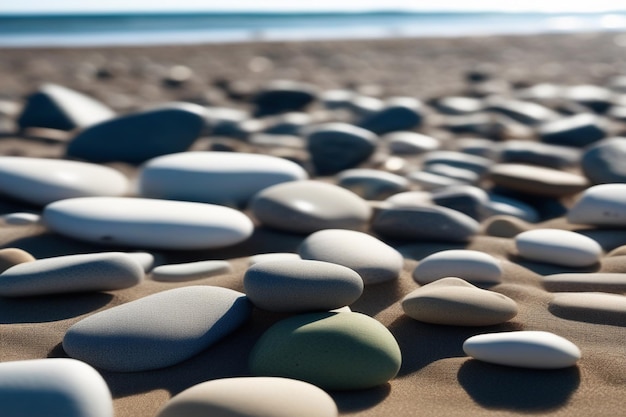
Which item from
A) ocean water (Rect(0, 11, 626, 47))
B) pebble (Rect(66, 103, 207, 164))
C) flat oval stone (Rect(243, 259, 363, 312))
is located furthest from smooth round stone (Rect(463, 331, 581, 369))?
ocean water (Rect(0, 11, 626, 47))

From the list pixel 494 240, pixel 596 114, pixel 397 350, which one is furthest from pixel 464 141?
pixel 397 350

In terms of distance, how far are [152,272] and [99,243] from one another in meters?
0.24

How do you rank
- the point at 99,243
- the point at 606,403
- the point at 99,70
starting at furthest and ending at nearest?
the point at 99,70
the point at 99,243
the point at 606,403

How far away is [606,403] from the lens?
1.06 m

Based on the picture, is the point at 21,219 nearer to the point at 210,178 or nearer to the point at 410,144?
the point at 210,178

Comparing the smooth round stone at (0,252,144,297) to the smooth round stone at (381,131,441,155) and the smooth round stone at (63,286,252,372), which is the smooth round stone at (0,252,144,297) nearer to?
the smooth round stone at (63,286,252,372)

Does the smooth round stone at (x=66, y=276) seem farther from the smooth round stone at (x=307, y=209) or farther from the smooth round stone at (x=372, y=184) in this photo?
the smooth round stone at (x=372, y=184)

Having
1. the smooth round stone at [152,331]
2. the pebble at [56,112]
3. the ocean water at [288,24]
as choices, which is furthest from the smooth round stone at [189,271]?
the ocean water at [288,24]

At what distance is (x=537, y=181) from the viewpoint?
7.32 feet

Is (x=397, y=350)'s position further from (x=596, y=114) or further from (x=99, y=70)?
(x=99, y=70)

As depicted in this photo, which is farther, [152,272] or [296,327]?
[152,272]

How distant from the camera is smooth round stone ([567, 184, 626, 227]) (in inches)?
74.1

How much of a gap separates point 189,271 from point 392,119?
79.0 inches

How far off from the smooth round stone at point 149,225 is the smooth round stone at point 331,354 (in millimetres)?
592
